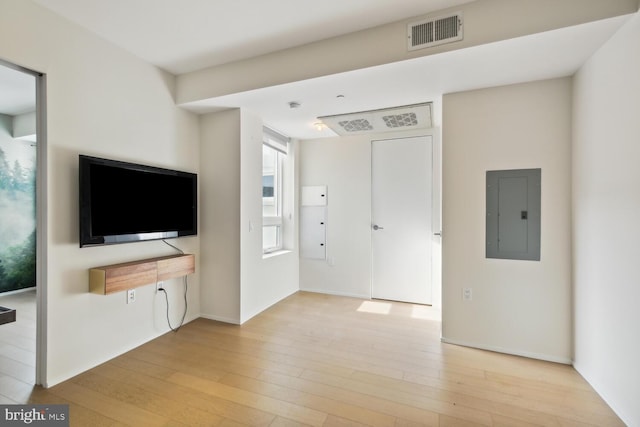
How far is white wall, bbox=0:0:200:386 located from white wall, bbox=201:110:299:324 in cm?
52

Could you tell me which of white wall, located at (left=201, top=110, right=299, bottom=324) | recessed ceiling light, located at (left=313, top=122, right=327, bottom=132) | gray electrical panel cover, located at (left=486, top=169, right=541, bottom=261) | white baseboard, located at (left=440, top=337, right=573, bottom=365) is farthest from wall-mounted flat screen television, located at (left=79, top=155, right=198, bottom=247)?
gray electrical panel cover, located at (left=486, top=169, right=541, bottom=261)

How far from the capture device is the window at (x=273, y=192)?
4180 mm

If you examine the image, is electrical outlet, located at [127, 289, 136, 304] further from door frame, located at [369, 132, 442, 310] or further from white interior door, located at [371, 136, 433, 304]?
door frame, located at [369, 132, 442, 310]

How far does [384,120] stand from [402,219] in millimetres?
1366

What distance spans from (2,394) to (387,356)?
274 centimetres

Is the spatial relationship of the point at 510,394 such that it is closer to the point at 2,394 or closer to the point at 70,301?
the point at 70,301

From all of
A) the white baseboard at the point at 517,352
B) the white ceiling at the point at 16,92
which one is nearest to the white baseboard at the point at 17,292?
the white ceiling at the point at 16,92

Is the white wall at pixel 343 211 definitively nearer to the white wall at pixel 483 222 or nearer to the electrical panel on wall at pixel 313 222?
the electrical panel on wall at pixel 313 222

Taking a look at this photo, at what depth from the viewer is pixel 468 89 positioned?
2.64 meters

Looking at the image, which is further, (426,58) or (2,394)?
(426,58)

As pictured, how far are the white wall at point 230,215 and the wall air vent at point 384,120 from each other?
1.00m

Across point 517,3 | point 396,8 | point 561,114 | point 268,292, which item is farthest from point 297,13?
point 268,292

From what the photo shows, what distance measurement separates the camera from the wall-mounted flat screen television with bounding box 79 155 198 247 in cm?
219

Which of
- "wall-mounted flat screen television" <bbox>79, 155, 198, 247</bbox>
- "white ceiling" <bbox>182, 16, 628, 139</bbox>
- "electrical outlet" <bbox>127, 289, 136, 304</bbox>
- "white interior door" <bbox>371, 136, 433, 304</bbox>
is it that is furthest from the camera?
"white interior door" <bbox>371, 136, 433, 304</bbox>
